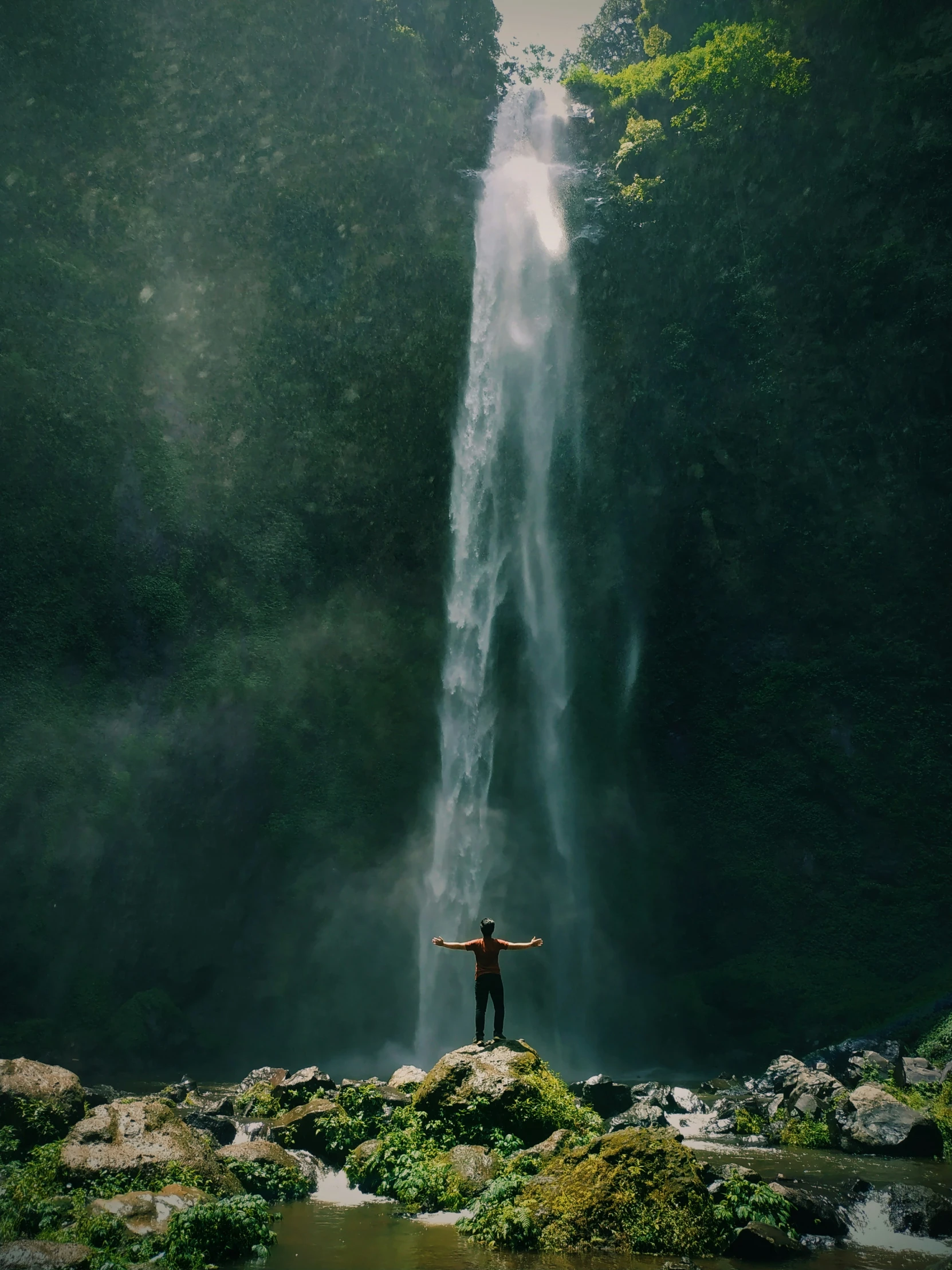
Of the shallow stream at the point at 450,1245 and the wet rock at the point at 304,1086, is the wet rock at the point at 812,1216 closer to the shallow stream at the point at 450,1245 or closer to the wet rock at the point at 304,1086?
the shallow stream at the point at 450,1245

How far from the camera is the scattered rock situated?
8.34m

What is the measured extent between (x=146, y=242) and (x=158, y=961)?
20.0 metres

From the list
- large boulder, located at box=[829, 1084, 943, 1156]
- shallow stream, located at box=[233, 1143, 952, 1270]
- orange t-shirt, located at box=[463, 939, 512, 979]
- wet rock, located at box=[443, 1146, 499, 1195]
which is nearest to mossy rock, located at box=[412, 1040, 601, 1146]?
wet rock, located at box=[443, 1146, 499, 1195]

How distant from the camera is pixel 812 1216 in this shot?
6.86 metres

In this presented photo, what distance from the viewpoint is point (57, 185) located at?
26.5 m

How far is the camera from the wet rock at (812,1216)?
6777 mm

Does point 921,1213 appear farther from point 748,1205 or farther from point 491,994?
point 491,994

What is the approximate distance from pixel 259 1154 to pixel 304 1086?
8.76 ft

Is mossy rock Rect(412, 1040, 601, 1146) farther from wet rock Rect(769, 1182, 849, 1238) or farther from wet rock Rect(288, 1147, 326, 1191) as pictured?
wet rock Rect(769, 1182, 849, 1238)

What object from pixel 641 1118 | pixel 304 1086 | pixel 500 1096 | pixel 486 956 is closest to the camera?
pixel 500 1096

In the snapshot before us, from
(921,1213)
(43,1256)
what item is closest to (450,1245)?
(43,1256)

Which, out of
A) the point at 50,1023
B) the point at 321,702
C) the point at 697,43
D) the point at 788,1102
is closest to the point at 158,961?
the point at 50,1023

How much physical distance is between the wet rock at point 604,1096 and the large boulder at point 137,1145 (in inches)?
211

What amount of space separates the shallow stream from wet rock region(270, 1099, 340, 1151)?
68 cm
